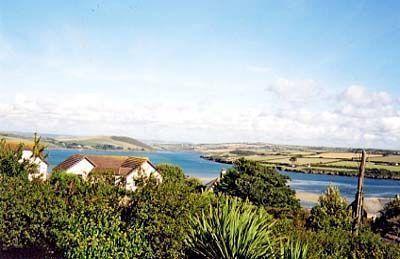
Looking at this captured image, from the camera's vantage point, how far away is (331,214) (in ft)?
98.8

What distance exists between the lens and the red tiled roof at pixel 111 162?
47938mm

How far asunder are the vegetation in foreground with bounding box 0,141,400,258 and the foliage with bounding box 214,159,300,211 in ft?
92.6

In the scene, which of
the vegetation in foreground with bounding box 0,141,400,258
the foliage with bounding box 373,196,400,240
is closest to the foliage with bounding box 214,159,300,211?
the foliage with bounding box 373,196,400,240

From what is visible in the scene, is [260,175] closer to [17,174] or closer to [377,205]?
[377,205]

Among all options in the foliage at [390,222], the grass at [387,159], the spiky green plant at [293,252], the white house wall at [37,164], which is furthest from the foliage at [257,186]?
the grass at [387,159]

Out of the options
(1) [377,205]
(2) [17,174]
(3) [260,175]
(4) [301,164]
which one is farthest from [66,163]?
(4) [301,164]

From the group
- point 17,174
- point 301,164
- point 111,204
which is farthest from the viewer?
point 301,164

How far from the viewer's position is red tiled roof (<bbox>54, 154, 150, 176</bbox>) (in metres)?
47.9

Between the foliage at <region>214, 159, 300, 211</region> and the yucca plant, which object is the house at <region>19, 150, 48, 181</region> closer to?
the yucca plant

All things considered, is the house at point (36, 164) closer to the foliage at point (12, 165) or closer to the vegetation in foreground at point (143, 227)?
the foliage at point (12, 165)

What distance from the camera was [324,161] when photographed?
149375 mm

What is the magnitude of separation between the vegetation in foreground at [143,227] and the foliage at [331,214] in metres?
14.8

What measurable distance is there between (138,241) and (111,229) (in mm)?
724

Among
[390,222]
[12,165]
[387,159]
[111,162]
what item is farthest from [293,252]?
[387,159]
